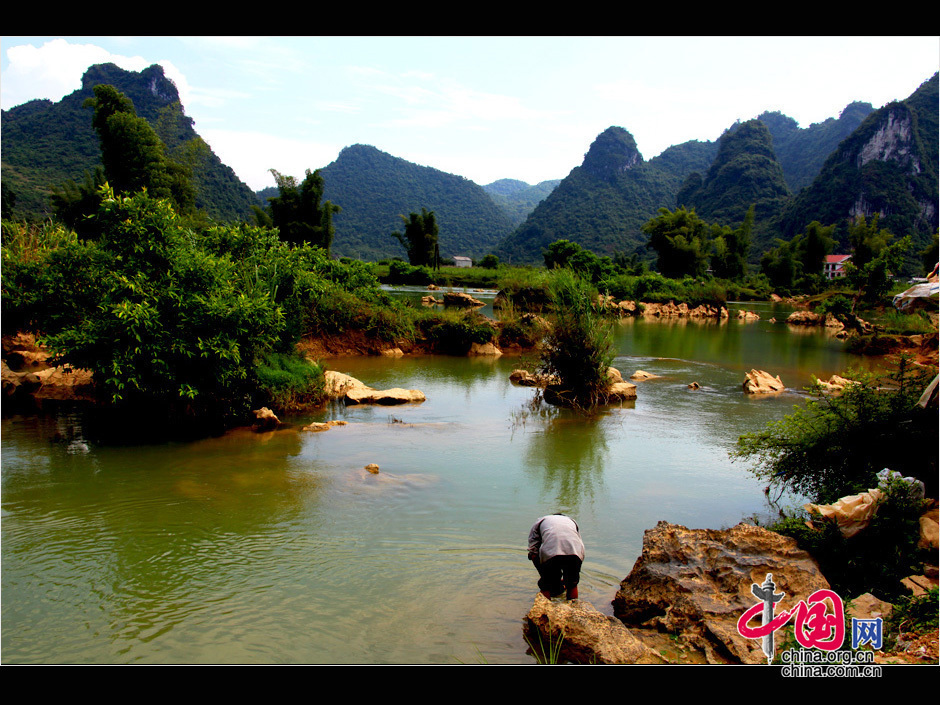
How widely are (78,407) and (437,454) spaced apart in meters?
7.07

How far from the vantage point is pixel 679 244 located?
55875mm

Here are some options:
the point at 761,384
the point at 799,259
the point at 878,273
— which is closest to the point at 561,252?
the point at 799,259

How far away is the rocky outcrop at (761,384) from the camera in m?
14.4

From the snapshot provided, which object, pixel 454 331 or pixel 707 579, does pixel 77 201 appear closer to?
pixel 454 331

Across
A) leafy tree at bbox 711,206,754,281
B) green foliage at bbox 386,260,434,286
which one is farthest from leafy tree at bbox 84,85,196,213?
leafy tree at bbox 711,206,754,281

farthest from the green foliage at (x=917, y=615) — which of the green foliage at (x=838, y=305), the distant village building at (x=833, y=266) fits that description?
the distant village building at (x=833, y=266)

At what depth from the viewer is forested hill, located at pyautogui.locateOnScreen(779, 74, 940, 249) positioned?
83.9 metres

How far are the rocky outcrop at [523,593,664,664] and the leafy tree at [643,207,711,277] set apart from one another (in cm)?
5521

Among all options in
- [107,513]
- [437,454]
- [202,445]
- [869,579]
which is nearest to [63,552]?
[107,513]

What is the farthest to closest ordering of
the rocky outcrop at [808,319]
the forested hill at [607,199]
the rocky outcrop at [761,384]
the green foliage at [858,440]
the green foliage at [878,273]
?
the forested hill at [607,199] < the rocky outcrop at [808,319] < the green foliage at [878,273] < the rocky outcrop at [761,384] < the green foliage at [858,440]

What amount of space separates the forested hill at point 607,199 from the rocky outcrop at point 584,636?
103 m

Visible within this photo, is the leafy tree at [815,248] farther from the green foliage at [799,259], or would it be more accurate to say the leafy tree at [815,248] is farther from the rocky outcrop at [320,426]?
the rocky outcrop at [320,426]
